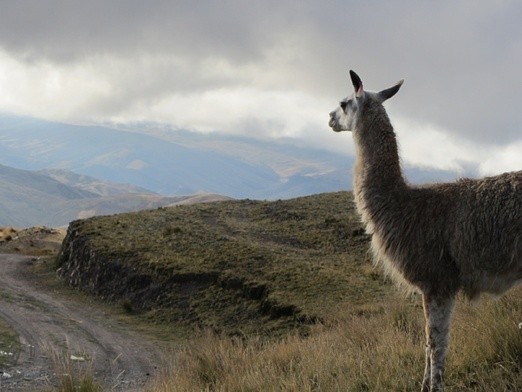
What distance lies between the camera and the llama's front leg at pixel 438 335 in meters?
5.25

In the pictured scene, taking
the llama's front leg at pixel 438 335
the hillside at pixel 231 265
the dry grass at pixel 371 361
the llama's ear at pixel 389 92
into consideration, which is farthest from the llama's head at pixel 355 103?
the hillside at pixel 231 265

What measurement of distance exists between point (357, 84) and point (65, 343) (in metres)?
10.8

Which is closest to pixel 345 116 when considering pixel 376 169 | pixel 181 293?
pixel 376 169

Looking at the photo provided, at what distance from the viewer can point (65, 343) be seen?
14.4m

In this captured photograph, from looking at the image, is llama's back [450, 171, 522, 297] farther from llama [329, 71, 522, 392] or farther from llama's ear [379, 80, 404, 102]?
llama's ear [379, 80, 404, 102]


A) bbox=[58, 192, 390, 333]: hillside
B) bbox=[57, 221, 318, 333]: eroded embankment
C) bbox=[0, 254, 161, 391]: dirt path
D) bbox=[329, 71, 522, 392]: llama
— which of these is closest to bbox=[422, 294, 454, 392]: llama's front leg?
Result: bbox=[329, 71, 522, 392]: llama

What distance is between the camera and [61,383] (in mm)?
7059

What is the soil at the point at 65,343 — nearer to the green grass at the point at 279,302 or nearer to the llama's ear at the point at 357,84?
the green grass at the point at 279,302

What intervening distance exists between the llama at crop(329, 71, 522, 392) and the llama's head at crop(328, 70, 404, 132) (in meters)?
0.32

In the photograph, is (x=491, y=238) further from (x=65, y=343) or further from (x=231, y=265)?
(x=231, y=265)

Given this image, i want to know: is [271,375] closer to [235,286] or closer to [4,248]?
[235,286]

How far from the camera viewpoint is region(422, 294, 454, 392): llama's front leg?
525cm

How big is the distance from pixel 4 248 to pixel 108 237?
9.95m

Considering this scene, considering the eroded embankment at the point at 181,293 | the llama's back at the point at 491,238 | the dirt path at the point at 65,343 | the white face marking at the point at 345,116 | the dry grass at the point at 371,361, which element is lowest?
the dirt path at the point at 65,343
